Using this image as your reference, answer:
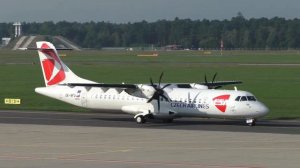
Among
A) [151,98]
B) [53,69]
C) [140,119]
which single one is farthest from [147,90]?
[53,69]

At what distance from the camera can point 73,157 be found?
100 feet

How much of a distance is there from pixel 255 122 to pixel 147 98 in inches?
256

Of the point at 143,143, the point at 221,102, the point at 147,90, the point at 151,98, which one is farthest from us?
the point at 147,90

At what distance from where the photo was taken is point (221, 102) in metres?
44.2

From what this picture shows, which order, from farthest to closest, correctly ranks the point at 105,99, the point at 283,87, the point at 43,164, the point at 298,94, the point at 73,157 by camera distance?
the point at 283,87
the point at 298,94
the point at 105,99
the point at 73,157
the point at 43,164

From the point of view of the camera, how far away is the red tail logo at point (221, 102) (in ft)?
145

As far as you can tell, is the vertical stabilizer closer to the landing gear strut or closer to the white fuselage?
the white fuselage

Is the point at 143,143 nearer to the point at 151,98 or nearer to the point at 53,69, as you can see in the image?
the point at 151,98

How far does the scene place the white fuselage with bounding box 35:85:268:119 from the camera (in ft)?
144

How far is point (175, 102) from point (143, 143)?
34.6ft

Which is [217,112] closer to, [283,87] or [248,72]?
[283,87]

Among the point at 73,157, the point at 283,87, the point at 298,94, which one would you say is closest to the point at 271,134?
the point at 73,157

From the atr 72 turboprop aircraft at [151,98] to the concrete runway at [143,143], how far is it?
76 cm

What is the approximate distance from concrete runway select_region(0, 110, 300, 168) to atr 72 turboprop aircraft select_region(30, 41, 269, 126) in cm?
76
